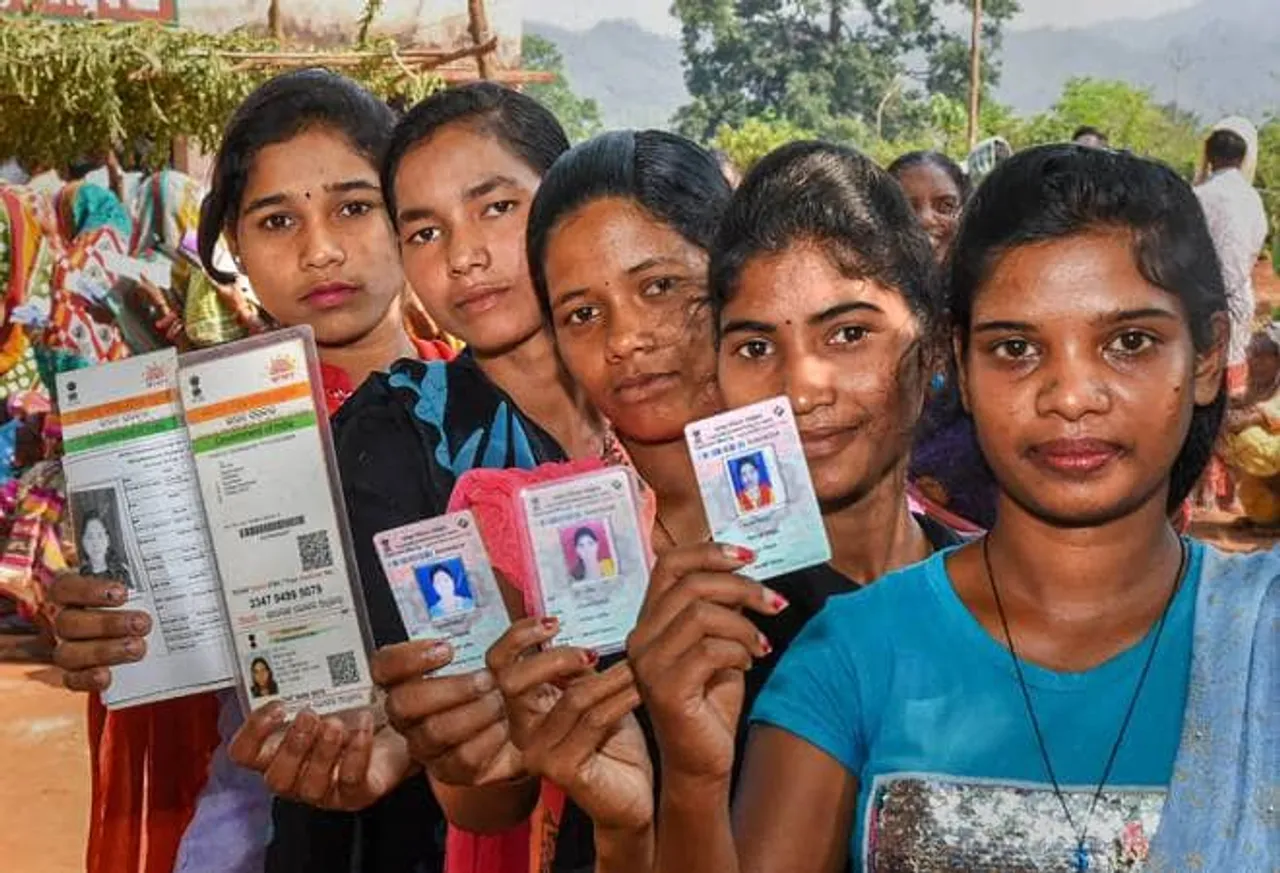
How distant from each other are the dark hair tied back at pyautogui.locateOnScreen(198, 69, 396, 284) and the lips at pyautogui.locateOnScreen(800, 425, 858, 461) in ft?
2.99

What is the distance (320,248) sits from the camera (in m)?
2.42

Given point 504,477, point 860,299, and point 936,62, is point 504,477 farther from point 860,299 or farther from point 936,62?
point 936,62

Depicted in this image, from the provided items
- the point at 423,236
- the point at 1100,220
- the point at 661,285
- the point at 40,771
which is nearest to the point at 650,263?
the point at 661,285

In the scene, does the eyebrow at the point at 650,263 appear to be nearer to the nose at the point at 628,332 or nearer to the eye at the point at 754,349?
the nose at the point at 628,332

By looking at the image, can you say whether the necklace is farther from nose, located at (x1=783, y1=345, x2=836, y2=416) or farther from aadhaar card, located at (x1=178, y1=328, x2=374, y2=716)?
aadhaar card, located at (x1=178, y1=328, x2=374, y2=716)

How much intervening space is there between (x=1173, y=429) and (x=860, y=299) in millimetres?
433

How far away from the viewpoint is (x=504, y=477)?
1801mm

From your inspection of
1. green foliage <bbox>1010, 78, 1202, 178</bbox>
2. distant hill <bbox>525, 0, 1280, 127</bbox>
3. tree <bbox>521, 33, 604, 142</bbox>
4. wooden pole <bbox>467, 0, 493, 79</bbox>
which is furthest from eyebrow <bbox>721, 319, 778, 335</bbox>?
distant hill <bbox>525, 0, 1280, 127</bbox>

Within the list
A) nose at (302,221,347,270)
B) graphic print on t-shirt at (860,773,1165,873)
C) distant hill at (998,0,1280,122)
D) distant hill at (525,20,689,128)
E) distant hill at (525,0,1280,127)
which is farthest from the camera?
distant hill at (525,20,689,128)

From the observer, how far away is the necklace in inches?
59.7

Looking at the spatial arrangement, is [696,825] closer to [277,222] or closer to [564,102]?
[277,222]

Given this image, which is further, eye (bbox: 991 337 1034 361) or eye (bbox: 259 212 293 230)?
eye (bbox: 259 212 293 230)

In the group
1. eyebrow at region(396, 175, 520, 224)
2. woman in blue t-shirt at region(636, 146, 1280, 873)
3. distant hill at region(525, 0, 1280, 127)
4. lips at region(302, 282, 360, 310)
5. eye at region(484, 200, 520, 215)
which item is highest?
distant hill at region(525, 0, 1280, 127)

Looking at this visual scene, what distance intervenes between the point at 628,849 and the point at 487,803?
9.9 inches
